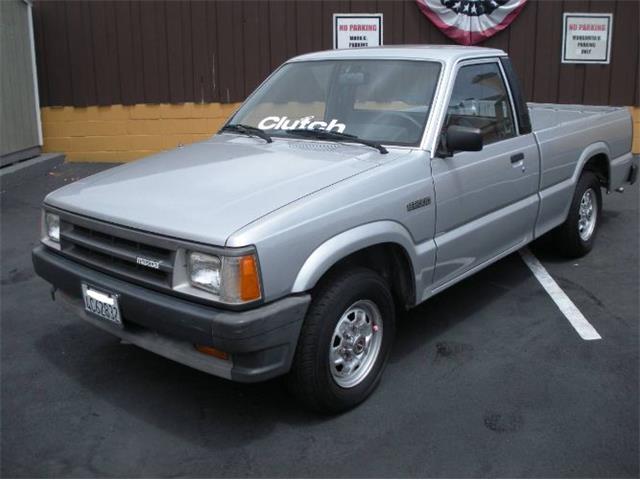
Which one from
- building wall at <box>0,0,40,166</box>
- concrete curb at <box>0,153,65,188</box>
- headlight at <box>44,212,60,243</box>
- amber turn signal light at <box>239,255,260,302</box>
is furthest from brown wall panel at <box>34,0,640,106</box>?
amber turn signal light at <box>239,255,260,302</box>

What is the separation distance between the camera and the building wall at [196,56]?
10.4m

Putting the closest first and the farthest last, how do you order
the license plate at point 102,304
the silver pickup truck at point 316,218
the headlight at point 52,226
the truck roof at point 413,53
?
the silver pickup truck at point 316,218
the license plate at point 102,304
the headlight at point 52,226
the truck roof at point 413,53

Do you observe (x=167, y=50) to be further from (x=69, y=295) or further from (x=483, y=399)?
(x=483, y=399)

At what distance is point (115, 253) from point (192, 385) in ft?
3.20

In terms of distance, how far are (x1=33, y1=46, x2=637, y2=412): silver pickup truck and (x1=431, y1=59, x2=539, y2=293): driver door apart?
1 centimetres

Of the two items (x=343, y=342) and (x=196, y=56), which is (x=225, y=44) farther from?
(x=343, y=342)

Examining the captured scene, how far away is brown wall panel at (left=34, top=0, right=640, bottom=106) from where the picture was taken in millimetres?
10352

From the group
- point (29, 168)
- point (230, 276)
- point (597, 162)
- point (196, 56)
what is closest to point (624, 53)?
point (597, 162)

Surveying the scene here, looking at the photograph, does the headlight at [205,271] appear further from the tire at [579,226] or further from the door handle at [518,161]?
the tire at [579,226]

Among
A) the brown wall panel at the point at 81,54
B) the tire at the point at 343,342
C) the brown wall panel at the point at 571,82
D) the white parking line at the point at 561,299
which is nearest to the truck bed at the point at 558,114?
the white parking line at the point at 561,299

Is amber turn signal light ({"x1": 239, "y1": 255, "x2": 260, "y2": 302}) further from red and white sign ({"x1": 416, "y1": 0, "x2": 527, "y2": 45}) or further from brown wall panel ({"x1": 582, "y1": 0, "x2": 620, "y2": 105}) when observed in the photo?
brown wall panel ({"x1": 582, "y1": 0, "x2": 620, "y2": 105})

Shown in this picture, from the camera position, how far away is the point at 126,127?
421 inches

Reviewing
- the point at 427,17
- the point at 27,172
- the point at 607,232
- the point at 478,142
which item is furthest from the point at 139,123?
the point at 478,142

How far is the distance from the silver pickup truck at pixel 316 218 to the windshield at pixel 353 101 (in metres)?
0.01
